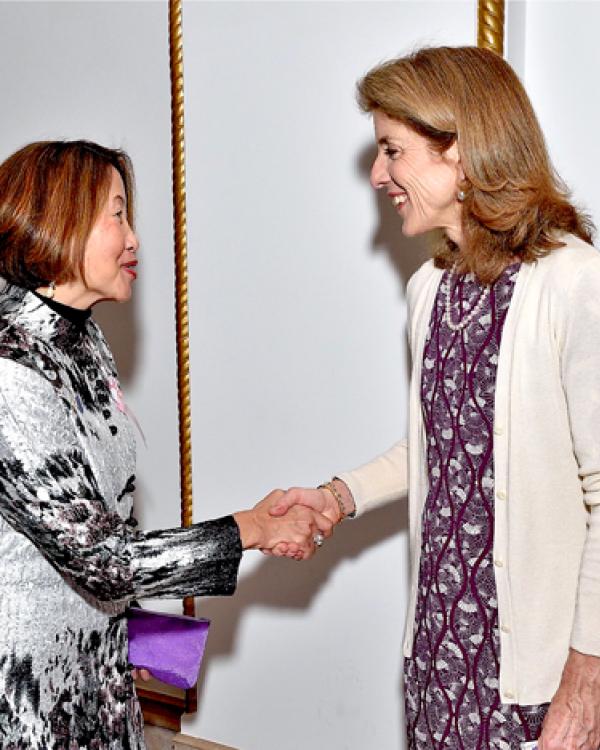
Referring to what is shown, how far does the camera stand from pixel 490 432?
177cm

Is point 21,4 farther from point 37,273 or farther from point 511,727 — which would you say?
point 511,727

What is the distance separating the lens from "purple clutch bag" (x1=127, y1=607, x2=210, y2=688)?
6.84 feet

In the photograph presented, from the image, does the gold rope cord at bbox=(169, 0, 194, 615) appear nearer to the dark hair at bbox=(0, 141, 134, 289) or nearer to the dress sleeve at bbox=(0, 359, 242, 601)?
the dark hair at bbox=(0, 141, 134, 289)

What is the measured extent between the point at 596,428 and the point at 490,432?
0.18 meters

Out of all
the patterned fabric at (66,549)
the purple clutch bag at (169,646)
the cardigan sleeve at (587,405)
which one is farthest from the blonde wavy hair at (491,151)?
the purple clutch bag at (169,646)

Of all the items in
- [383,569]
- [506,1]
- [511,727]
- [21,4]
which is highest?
[21,4]

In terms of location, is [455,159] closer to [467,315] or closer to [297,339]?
[467,315]

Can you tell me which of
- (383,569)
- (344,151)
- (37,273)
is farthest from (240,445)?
(37,273)

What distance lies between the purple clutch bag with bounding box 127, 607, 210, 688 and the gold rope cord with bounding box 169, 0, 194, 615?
3.35ft

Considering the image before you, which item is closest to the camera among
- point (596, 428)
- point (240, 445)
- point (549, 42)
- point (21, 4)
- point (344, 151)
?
point (596, 428)

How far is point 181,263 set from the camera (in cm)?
305

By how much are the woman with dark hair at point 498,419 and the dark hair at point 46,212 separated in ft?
1.73

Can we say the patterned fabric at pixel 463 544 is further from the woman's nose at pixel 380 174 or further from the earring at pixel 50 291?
the earring at pixel 50 291

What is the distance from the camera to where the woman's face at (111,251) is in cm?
194
